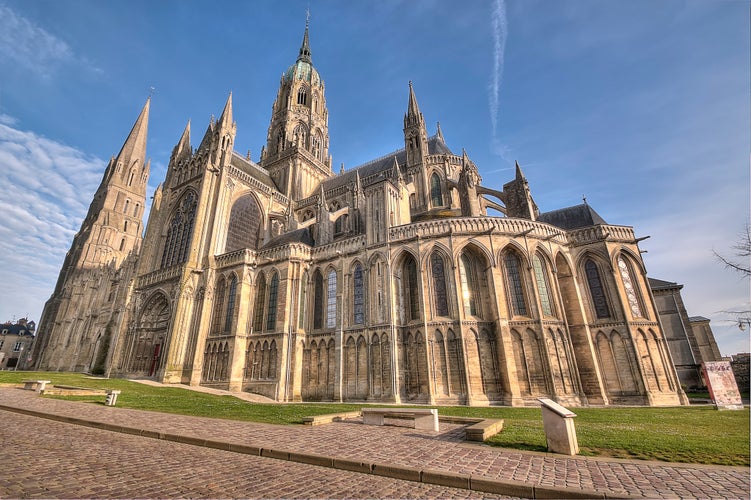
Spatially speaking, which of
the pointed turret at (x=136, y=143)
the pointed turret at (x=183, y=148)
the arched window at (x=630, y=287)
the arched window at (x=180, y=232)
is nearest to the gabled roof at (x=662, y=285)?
the arched window at (x=630, y=287)

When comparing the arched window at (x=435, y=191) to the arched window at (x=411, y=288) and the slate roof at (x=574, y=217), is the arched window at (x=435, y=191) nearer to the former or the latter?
the slate roof at (x=574, y=217)

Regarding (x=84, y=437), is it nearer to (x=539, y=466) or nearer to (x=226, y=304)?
(x=539, y=466)

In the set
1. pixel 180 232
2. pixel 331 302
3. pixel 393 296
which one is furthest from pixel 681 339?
pixel 180 232

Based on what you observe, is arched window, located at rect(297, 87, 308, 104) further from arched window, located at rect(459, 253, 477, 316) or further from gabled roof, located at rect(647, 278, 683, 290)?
gabled roof, located at rect(647, 278, 683, 290)

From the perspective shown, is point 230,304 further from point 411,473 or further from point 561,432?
point 561,432

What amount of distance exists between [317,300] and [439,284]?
947cm

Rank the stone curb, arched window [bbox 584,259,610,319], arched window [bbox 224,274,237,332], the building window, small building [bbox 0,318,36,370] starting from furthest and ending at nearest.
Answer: small building [bbox 0,318,36,370] < arched window [bbox 224,274,237,332] < the building window < arched window [bbox 584,259,610,319] < the stone curb

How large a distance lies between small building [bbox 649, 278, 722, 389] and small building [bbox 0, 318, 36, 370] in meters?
96.0

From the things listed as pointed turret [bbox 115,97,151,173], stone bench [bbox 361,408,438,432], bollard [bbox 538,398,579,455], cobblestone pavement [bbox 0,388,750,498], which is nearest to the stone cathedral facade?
stone bench [bbox 361,408,438,432]

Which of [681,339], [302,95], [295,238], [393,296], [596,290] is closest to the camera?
[393,296]

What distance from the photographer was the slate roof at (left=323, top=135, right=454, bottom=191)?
3559 cm

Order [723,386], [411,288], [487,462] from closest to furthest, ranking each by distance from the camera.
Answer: [487,462]
[723,386]
[411,288]

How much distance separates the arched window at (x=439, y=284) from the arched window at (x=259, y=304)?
13348 millimetres

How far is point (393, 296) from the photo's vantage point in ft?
70.9
